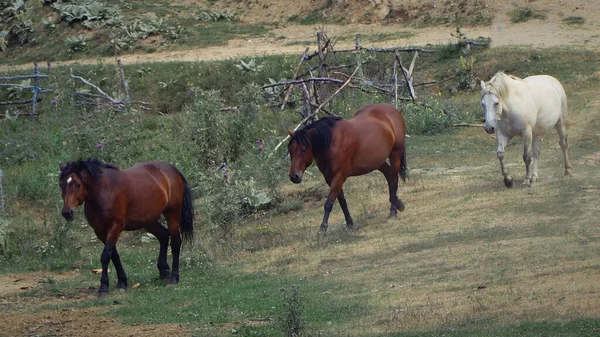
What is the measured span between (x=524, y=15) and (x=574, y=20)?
1.53 metres

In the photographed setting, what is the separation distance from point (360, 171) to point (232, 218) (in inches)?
85.3

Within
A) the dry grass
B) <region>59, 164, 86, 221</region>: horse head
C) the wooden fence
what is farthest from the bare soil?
<region>59, 164, 86, 221</region>: horse head

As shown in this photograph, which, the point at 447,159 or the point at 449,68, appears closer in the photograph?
the point at 447,159

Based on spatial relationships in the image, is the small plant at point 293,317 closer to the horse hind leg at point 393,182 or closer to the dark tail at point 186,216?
the dark tail at point 186,216

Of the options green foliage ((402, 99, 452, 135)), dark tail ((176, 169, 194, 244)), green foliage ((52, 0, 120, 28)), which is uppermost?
dark tail ((176, 169, 194, 244))

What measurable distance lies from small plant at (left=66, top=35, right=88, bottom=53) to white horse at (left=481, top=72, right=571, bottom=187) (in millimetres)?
20024

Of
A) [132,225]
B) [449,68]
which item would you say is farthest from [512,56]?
[132,225]

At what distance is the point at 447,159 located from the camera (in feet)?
60.4

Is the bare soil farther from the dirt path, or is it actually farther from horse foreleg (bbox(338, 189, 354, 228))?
horse foreleg (bbox(338, 189, 354, 228))

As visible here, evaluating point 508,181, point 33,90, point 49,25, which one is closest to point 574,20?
point 33,90

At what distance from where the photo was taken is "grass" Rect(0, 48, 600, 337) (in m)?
9.63

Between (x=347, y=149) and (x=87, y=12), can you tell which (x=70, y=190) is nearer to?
(x=347, y=149)

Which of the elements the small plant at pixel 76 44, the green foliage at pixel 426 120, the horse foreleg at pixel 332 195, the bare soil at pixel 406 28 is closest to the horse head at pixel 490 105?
the horse foreleg at pixel 332 195

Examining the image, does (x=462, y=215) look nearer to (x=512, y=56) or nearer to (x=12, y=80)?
(x=512, y=56)
